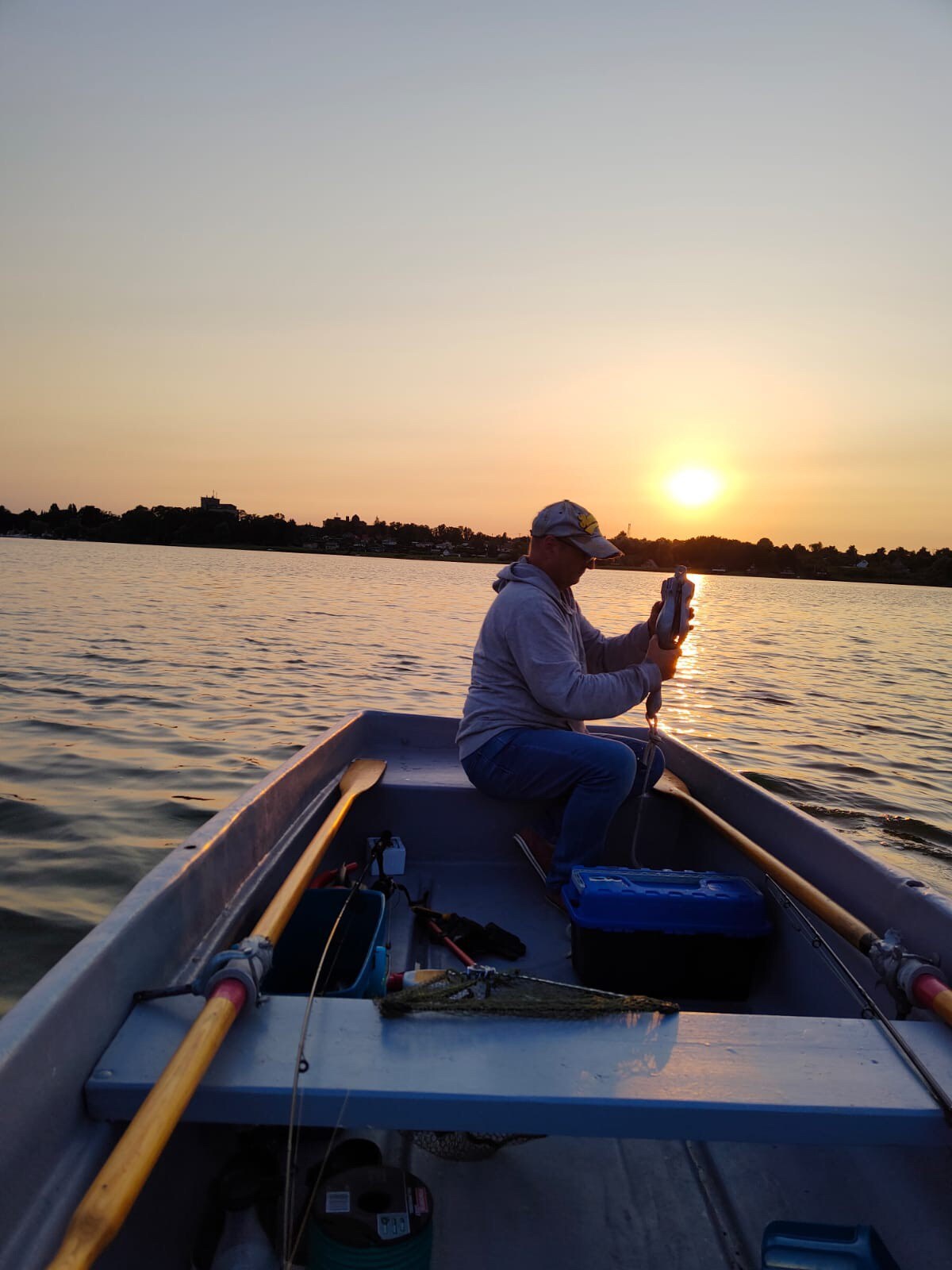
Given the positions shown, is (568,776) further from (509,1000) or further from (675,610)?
(509,1000)

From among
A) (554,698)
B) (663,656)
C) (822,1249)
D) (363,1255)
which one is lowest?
(822,1249)

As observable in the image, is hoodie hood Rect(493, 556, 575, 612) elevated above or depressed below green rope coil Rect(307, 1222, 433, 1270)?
above

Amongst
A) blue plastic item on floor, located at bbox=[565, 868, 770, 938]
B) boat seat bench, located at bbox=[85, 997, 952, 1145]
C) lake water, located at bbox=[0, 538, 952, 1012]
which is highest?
boat seat bench, located at bbox=[85, 997, 952, 1145]

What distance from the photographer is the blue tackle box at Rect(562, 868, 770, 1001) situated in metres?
3.01

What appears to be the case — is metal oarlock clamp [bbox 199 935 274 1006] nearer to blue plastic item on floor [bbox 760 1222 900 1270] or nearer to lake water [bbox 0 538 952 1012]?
blue plastic item on floor [bbox 760 1222 900 1270]

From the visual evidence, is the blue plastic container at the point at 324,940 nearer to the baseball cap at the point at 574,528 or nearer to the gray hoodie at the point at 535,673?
the gray hoodie at the point at 535,673

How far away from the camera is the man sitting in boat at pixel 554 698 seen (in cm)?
345

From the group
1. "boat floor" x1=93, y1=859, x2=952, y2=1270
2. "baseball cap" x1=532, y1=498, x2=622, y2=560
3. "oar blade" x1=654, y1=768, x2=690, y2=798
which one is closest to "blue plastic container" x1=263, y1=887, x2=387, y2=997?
"boat floor" x1=93, y1=859, x2=952, y2=1270

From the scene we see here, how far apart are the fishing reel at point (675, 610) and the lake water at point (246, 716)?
1279 millimetres

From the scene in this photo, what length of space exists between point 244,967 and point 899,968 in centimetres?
168

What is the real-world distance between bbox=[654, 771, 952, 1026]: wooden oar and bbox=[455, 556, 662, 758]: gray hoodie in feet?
2.19

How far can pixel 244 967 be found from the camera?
189 centimetres

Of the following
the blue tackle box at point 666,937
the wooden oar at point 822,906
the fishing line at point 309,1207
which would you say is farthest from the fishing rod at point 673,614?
the fishing line at point 309,1207

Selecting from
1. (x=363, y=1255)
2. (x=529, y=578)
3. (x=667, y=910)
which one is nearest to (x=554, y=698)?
(x=529, y=578)
